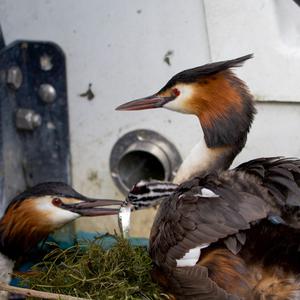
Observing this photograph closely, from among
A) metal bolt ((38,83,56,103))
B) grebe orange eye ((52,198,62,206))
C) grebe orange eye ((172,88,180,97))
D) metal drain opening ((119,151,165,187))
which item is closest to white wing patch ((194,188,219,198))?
grebe orange eye ((172,88,180,97))

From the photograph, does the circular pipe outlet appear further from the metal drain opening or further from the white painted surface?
the white painted surface

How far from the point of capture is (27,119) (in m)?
4.18

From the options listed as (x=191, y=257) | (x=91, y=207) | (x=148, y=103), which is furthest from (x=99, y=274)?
(x=148, y=103)

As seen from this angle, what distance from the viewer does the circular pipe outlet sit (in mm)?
4070

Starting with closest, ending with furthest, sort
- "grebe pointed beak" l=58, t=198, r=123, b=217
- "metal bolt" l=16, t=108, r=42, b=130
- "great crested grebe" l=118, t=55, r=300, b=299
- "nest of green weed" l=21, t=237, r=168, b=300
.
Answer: "great crested grebe" l=118, t=55, r=300, b=299 < "nest of green weed" l=21, t=237, r=168, b=300 < "grebe pointed beak" l=58, t=198, r=123, b=217 < "metal bolt" l=16, t=108, r=42, b=130

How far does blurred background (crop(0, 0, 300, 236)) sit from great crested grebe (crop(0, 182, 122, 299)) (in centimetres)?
30

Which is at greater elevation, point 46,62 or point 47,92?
point 46,62

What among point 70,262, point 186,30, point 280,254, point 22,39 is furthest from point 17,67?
point 280,254

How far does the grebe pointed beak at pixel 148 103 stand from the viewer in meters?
3.65

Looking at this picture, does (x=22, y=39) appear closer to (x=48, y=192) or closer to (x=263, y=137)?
(x=48, y=192)

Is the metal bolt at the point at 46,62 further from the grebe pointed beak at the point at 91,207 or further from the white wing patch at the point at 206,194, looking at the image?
the white wing patch at the point at 206,194

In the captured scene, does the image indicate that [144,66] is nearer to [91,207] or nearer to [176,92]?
[176,92]

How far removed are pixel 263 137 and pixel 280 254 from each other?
95 centimetres

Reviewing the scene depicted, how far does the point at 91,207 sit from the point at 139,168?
469 mm
